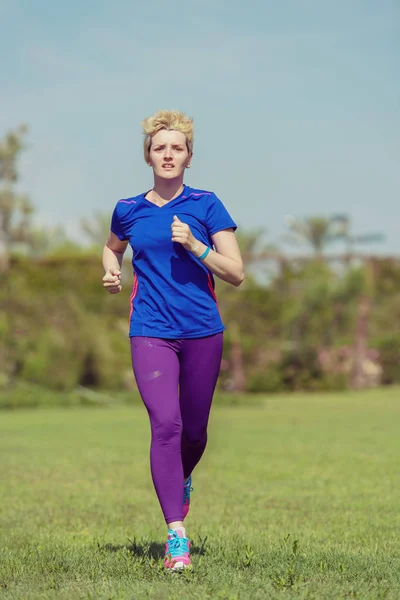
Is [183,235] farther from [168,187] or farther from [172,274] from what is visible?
[168,187]

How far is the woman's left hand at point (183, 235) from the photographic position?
5172 mm

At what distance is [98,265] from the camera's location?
Answer: 127 ft

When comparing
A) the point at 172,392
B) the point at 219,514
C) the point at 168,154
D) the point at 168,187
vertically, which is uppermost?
the point at 168,154

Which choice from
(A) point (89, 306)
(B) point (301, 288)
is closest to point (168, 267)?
(A) point (89, 306)

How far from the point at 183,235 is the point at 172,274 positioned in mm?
353

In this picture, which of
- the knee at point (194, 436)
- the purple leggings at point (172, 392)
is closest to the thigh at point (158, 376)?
the purple leggings at point (172, 392)

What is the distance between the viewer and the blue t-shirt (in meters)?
5.44

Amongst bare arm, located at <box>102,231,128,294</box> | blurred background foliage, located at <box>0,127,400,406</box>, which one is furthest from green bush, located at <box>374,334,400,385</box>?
bare arm, located at <box>102,231,128,294</box>

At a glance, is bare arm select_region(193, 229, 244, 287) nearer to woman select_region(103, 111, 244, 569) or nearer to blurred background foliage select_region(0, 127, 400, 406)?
woman select_region(103, 111, 244, 569)

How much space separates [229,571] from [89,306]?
914 inches

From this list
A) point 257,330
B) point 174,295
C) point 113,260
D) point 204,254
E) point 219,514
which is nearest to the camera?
point 204,254

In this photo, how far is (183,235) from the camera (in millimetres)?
5172

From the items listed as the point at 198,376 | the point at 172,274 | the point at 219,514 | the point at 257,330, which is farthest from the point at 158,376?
the point at 257,330

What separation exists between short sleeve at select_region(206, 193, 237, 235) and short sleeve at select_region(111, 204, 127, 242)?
0.53 meters
